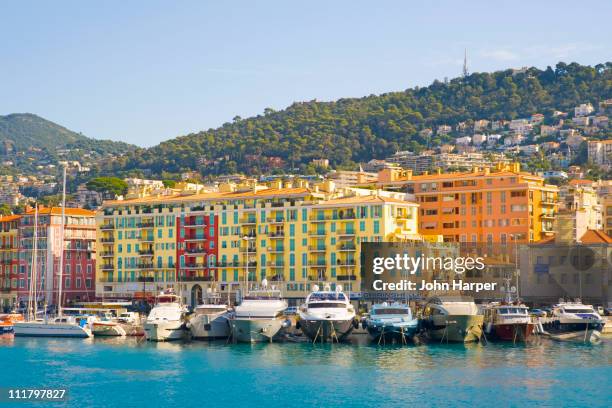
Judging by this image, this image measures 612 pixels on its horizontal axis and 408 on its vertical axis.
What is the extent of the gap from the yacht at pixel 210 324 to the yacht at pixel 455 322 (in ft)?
62.8

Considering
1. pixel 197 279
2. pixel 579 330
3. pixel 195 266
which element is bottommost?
pixel 579 330

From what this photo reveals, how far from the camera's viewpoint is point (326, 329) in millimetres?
102438

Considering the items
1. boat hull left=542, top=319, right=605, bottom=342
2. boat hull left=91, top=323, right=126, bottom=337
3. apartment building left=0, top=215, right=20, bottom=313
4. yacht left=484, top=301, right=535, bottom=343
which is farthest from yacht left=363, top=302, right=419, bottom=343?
apartment building left=0, top=215, right=20, bottom=313

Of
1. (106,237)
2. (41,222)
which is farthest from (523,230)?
(41,222)

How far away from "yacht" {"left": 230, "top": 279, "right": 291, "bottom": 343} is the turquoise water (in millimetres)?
1194

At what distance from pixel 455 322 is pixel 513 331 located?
577cm

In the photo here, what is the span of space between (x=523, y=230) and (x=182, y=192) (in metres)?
46.2

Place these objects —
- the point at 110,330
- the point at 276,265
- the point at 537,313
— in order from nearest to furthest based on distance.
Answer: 1. the point at 110,330
2. the point at 537,313
3. the point at 276,265

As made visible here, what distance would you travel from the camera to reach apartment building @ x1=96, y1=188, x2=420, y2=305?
14150 cm

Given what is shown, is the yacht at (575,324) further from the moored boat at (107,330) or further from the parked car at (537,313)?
the moored boat at (107,330)

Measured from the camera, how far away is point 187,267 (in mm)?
152750

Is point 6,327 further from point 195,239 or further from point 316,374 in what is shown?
point 316,374

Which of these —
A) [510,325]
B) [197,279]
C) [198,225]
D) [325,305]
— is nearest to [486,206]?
[198,225]

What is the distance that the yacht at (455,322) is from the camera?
335 ft
